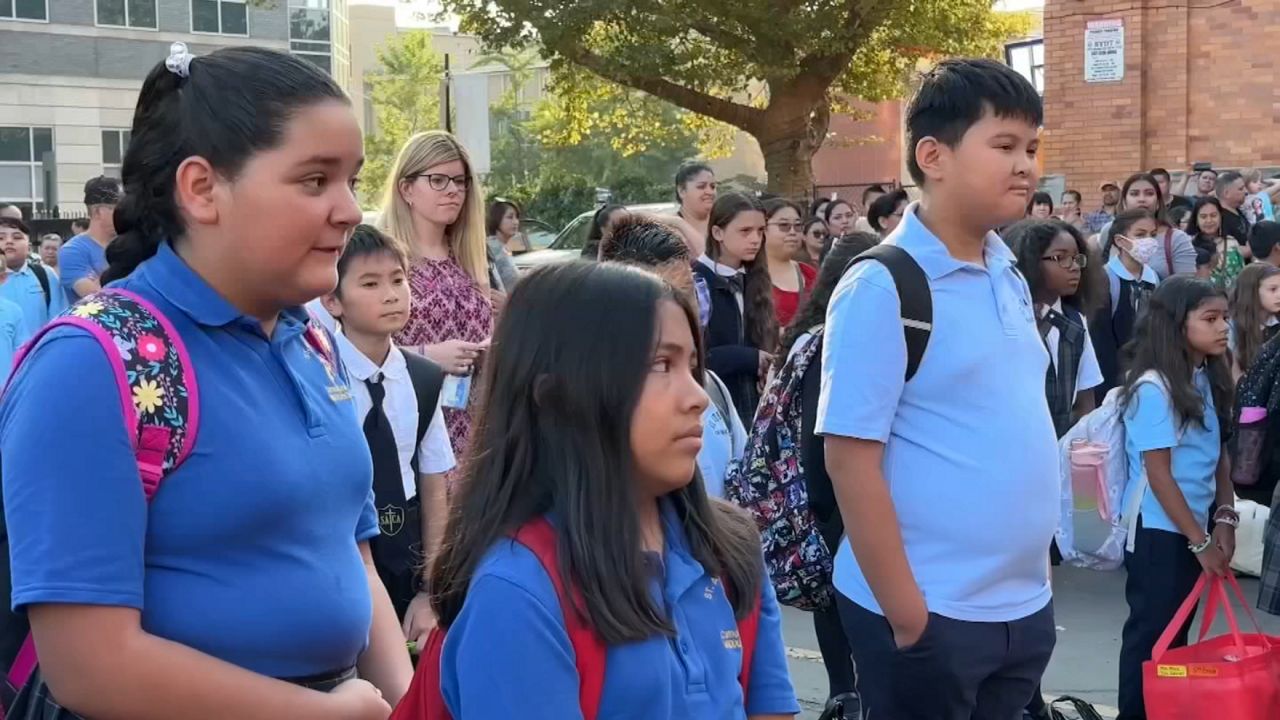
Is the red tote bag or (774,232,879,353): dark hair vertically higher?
(774,232,879,353): dark hair

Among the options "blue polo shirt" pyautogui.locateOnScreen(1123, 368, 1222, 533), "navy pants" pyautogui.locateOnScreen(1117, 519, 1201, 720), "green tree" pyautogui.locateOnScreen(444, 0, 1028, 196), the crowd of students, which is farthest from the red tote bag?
"green tree" pyautogui.locateOnScreen(444, 0, 1028, 196)

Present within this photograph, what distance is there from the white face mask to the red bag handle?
483 centimetres

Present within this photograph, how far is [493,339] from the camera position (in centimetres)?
238

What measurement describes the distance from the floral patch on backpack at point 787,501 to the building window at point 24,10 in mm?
41640

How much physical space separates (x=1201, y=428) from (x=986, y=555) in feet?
9.30

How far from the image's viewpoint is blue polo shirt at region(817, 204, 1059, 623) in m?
3.45

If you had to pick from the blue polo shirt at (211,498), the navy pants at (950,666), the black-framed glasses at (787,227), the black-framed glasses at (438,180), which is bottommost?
the navy pants at (950,666)

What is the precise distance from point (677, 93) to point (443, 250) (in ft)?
65.6

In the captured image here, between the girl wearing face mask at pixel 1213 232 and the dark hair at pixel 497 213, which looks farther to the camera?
the dark hair at pixel 497 213

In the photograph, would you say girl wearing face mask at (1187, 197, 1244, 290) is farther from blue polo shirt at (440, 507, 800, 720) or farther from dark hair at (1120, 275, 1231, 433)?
blue polo shirt at (440, 507, 800, 720)

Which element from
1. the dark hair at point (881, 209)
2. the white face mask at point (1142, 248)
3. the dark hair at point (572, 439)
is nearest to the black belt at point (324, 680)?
the dark hair at point (572, 439)

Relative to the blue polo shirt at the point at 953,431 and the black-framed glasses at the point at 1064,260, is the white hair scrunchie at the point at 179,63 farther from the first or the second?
the black-framed glasses at the point at 1064,260

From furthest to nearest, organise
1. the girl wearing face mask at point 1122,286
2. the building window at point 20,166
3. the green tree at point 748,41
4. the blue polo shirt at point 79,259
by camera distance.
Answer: the building window at point 20,166 < the green tree at point 748,41 < the girl wearing face mask at point 1122,286 < the blue polo shirt at point 79,259

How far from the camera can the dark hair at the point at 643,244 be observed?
4629 mm
